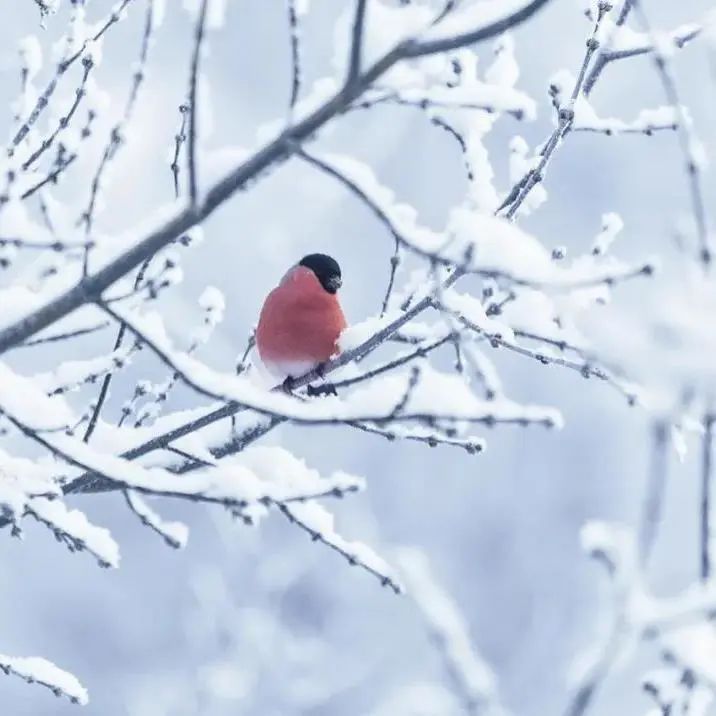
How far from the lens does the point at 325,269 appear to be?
4391 mm

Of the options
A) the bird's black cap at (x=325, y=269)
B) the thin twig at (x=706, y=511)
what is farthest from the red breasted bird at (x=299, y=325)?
the thin twig at (x=706, y=511)

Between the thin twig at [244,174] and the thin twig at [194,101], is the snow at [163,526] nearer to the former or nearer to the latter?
the thin twig at [244,174]

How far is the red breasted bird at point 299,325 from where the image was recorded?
149 inches

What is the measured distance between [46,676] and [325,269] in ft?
7.22

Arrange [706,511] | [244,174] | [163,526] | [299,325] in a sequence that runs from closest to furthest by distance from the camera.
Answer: [706,511] → [244,174] → [163,526] → [299,325]

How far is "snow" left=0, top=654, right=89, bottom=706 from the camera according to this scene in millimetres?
2516

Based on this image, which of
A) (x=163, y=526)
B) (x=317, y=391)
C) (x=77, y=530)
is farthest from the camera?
(x=317, y=391)

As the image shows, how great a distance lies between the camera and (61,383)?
2.54m

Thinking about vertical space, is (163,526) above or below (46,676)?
above

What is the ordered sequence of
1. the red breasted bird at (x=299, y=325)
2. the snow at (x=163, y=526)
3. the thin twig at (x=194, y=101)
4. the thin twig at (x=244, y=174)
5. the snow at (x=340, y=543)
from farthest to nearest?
the red breasted bird at (x=299, y=325) → the snow at (x=340, y=543) → the snow at (x=163, y=526) → the thin twig at (x=244, y=174) → the thin twig at (x=194, y=101)

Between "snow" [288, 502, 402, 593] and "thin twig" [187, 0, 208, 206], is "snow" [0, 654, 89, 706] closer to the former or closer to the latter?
"snow" [288, 502, 402, 593]

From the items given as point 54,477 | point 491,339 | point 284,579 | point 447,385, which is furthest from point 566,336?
point 284,579

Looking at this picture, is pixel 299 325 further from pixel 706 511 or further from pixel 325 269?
pixel 706 511

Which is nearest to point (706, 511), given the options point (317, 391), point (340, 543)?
point (340, 543)
